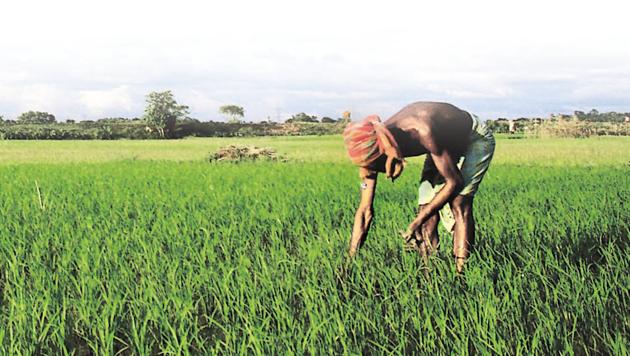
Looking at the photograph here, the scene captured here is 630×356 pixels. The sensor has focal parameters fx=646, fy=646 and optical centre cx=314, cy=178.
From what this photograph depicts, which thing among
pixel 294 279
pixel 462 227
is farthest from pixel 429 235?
pixel 294 279

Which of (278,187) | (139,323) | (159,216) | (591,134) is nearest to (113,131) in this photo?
(591,134)

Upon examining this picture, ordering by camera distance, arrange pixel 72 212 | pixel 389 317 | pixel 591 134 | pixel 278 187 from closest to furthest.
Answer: pixel 389 317, pixel 72 212, pixel 278 187, pixel 591 134

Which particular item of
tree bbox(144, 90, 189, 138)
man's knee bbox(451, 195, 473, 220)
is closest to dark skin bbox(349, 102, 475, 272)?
man's knee bbox(451, 195, 473, 220)

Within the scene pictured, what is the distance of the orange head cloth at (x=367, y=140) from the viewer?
290cm

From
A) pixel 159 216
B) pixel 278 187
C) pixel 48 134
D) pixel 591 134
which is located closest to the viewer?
pixel 159 216

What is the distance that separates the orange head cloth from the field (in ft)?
2.18

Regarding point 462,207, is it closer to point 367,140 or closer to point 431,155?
point 431,155

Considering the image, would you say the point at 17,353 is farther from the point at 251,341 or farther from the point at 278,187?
the point at 278,187

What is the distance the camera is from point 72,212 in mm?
6285

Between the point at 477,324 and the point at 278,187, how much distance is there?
566 cm

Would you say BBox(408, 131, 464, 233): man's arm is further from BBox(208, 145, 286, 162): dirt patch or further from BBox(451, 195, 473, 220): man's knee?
BBox(208, 145, 286, 162): dirt patch

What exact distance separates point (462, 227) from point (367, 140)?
92 cm

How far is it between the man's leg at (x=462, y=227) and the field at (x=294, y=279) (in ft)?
0.25

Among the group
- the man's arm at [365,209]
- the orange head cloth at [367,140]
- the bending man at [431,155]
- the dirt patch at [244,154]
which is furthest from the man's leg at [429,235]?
the dirt patch at [244,154]
